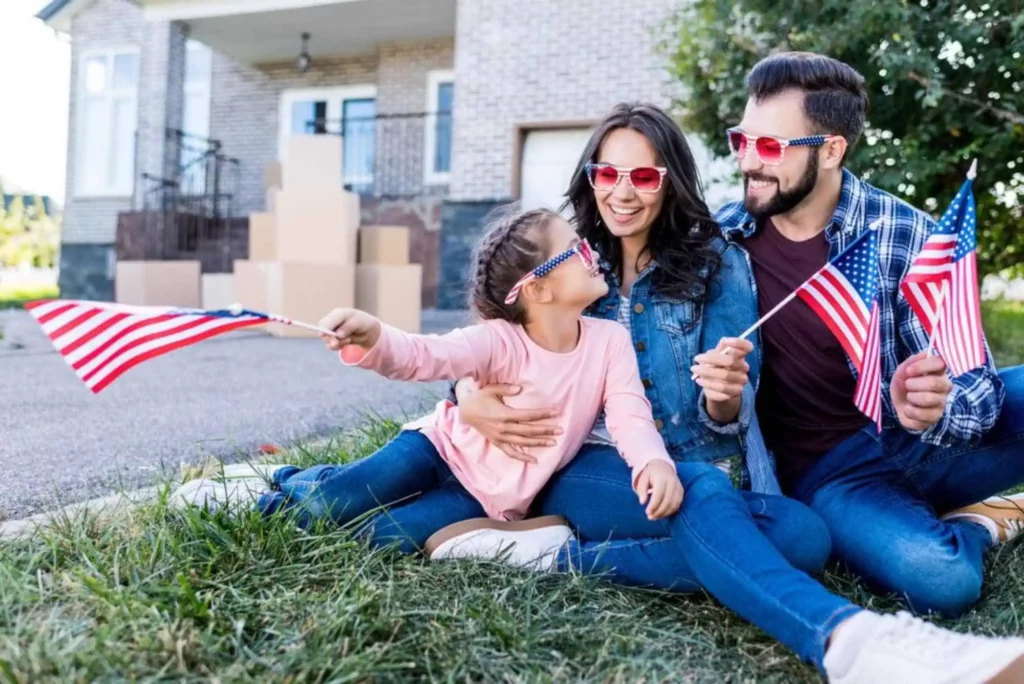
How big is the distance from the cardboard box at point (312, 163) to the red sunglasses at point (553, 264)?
23.4 feet

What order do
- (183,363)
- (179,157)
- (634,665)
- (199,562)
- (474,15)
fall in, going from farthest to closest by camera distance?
(179,157) → (474,15) → (183,363) → (199,562) → (634,665)

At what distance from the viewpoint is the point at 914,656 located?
66.8 inches

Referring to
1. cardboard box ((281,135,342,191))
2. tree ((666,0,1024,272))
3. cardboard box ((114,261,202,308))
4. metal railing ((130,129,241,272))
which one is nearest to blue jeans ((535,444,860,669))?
tree ((666,0,1024,272))

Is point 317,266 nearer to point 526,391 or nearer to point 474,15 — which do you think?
point 474,15

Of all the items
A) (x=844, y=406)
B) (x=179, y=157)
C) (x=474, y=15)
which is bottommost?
(x=844, y=406)

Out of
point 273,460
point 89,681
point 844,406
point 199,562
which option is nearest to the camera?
point 89,681

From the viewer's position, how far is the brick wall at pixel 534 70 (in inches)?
440

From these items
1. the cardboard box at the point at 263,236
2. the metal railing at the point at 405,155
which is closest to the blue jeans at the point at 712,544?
the cardboard box at the point at 263,236

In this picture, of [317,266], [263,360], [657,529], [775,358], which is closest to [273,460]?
[657,529]

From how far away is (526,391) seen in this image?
240 cm

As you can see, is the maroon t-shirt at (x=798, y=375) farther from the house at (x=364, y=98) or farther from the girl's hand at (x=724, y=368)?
the house at (x=364, y=98)

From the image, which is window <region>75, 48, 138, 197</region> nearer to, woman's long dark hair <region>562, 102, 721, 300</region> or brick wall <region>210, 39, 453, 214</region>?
brick wall <region>210, 39, 453, 214</region>

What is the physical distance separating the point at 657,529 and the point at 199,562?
1.07 meters

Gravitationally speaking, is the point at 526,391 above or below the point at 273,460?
above
